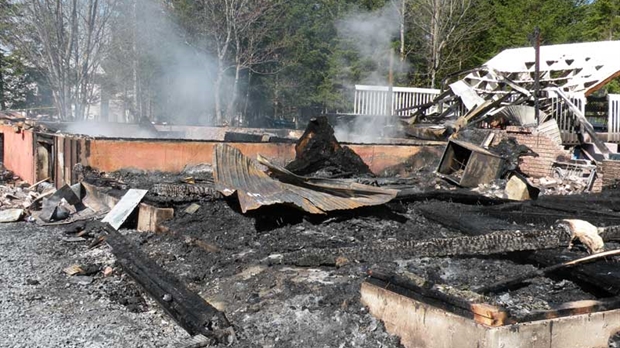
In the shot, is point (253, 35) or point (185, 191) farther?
point (253, 35)

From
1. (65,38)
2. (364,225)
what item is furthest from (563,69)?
(65,38)

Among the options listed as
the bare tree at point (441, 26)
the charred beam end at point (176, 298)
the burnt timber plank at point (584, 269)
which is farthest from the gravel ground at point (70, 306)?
the bare tree at point (441, 26)

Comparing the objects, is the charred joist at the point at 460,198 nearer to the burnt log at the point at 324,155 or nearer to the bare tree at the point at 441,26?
the burnt log at the point at 324,155

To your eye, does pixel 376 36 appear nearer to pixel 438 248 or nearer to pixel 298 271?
pixel 438 248

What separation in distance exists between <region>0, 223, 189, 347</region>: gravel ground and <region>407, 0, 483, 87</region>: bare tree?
67.0 feet

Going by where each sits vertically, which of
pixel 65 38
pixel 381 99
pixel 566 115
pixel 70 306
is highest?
pixel 65 38

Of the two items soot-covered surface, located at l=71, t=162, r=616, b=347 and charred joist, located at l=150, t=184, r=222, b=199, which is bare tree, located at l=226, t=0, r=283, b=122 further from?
soot-covered surface, located at l=71, t=162, r=616, b=347

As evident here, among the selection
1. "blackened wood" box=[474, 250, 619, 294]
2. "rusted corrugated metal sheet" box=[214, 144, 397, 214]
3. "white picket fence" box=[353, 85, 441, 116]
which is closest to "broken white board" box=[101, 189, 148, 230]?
"rusted corrugated metal sheet" box=[214, 144, 397, 214]

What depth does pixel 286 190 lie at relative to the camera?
6.36m

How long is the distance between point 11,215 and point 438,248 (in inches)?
254

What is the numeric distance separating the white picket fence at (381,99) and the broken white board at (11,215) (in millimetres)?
11328

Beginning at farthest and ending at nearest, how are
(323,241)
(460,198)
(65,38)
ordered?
1. (65,38)
2. (460,198)
3. (323,241)

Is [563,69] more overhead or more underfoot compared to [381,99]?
more overhead

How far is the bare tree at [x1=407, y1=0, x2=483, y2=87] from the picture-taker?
80.4 feet
